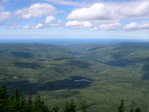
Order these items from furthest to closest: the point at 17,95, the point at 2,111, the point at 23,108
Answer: the point at 17,95 → the point at 23,108 → the point at 2,111

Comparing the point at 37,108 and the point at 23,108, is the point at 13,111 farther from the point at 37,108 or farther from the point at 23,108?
the point at 37,108

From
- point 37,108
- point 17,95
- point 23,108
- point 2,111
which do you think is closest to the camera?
point 2,111

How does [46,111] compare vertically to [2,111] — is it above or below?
below

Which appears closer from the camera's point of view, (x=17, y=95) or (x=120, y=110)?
(x=120, y=110)

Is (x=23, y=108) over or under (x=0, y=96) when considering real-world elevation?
under

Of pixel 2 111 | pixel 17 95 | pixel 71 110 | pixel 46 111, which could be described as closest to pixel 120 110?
pixel 71 110

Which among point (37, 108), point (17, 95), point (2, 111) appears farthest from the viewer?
point (17, 95)

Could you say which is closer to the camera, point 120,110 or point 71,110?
point 120,110

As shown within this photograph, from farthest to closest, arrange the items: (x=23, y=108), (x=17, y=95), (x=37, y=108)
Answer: (x=17, y=95)
(x=37, y=108)
(x=23, y=108)

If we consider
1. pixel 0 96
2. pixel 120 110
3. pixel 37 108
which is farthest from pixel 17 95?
pixel 120 110
